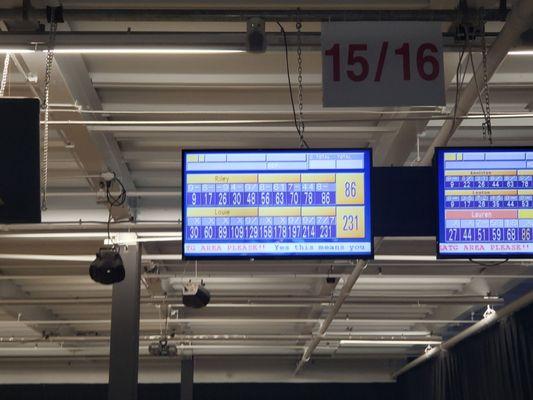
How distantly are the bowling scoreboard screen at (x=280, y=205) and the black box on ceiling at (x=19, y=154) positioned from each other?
81 cm

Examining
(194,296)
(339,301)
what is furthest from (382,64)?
(339,301)

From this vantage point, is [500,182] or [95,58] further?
[95,58]

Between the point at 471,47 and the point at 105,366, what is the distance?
13205 mm

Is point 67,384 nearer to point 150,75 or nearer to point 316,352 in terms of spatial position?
point 316,352

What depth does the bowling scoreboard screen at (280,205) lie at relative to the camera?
15.4ft

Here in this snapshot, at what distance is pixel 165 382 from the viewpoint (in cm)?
1678

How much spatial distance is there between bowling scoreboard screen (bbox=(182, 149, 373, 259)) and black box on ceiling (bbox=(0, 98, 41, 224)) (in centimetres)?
81

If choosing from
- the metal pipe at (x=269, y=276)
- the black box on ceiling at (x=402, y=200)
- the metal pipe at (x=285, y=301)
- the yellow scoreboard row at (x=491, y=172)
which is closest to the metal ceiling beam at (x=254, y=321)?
the metal pipe at (x=285, y=301)

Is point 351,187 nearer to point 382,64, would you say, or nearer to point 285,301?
point 382,64

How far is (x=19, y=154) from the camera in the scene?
439 cm

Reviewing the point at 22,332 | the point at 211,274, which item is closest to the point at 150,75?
the point at 211,274

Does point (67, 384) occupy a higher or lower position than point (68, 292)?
lower

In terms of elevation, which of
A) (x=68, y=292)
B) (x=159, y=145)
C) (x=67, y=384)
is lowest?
(x=67, y=384)

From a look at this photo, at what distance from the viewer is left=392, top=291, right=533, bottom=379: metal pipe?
31.7 feet
